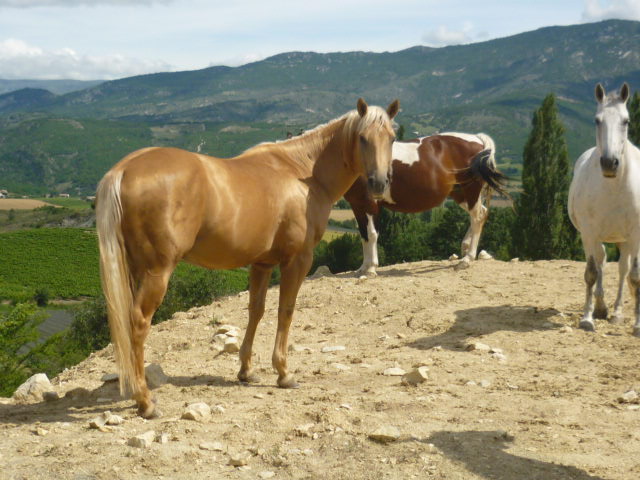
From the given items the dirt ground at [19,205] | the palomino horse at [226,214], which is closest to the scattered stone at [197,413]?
→ the palomino horse at [226,214]

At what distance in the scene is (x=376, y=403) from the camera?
5.48 meters

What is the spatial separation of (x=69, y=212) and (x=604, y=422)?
113769 millimetres

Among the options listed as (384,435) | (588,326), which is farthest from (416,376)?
(588,326)

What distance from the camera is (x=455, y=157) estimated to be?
12.5 meters

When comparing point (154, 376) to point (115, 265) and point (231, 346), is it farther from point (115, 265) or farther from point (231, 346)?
point (115, 265)

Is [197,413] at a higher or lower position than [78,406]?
higher

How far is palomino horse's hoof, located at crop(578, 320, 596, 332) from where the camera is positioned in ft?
25.8

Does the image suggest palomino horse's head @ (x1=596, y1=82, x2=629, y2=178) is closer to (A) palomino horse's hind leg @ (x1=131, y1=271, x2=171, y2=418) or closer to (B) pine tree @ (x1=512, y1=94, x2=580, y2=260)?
(A) palomino horse's hind leg @ (x1=131, y1=271, x2=171, y2=418)

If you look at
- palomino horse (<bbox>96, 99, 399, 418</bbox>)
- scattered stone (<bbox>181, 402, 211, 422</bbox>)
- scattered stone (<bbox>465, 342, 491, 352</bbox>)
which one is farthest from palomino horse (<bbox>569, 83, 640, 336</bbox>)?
scattered stone (<bbox>181, 402, 211, 422</bbox>)

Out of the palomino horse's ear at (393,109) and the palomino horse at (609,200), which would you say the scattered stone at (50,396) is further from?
the palomino horse at (609,200)

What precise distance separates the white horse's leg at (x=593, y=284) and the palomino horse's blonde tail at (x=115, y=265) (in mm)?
5674

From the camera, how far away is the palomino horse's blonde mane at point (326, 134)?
6.07 m

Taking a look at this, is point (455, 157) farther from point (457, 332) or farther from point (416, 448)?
point (416, 448)

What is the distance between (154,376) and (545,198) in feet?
93.2
